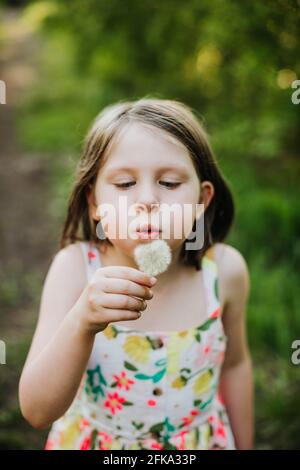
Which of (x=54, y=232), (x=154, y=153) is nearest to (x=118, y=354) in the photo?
(x=154, y=153)

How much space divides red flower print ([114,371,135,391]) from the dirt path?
87cm

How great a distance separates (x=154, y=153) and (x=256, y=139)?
2.91 m

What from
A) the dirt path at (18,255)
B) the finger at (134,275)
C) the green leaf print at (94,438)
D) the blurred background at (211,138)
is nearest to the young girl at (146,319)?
the green leaf print at (94,438)

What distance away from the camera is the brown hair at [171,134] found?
1494 mm

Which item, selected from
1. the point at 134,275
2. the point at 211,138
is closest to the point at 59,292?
the point at 134,275

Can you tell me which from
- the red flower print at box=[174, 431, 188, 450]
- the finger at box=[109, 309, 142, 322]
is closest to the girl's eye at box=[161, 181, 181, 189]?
the finger at box=[109, 309, 142, 322]

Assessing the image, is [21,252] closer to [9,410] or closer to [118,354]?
[9,410]

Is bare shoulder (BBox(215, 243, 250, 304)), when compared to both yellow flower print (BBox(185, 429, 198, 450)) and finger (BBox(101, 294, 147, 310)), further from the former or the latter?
finger (BBox(101, 294, 147, 310))

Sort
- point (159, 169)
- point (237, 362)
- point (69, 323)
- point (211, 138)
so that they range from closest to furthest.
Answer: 1. point (69, 323)
2. point (159, 169)
3. point (237, 362)
4. point (211, 138)

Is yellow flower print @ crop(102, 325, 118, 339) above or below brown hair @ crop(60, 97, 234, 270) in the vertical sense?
below

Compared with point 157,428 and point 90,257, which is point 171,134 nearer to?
point 90,257

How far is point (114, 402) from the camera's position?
1599 millimetres

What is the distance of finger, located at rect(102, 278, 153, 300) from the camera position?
3.72 feet

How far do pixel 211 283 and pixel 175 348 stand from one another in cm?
25
